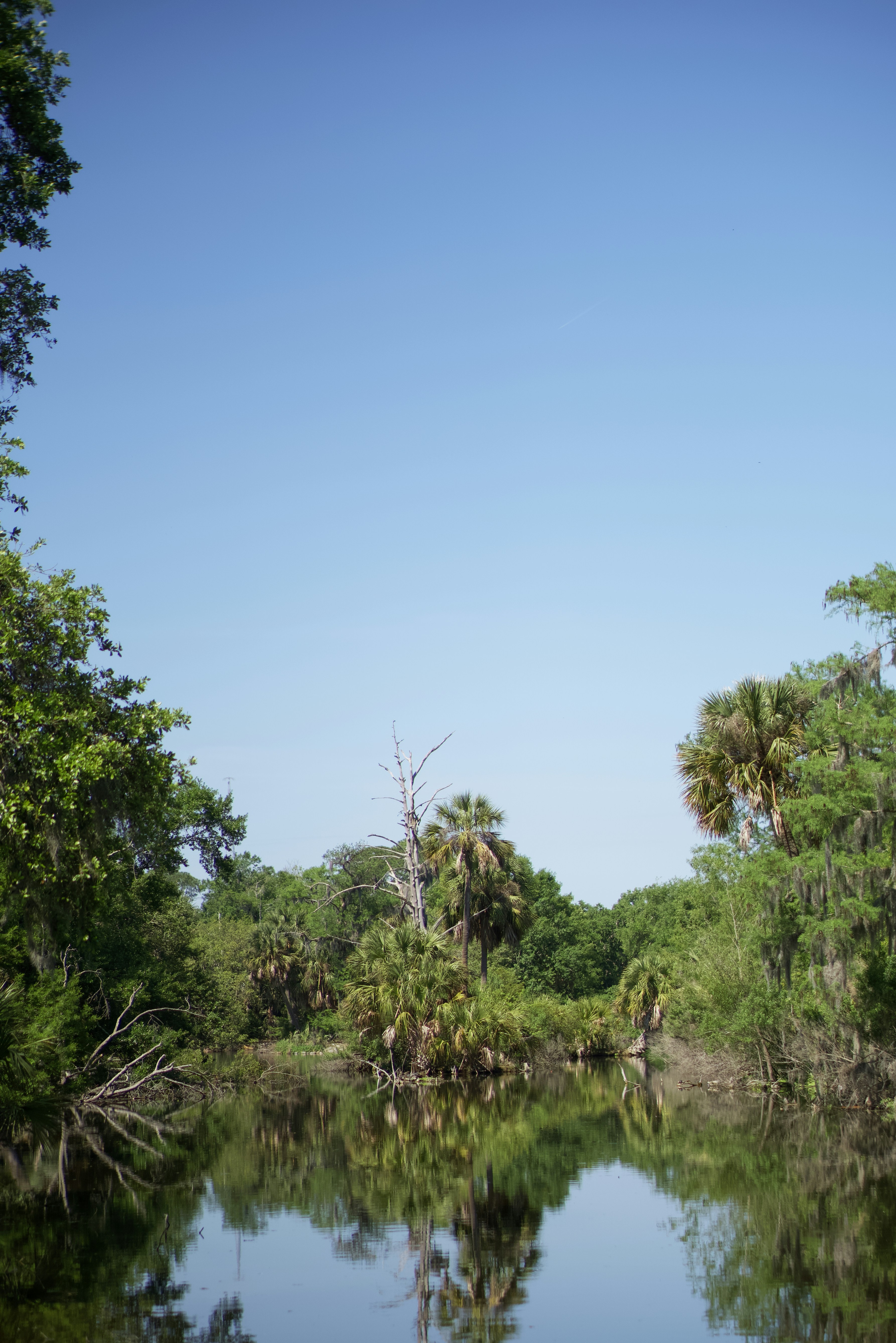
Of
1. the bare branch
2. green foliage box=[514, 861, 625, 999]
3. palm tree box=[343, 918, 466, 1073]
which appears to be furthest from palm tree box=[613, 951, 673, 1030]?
the bare branch

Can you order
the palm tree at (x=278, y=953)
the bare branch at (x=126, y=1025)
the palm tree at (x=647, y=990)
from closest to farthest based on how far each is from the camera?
1. the bare branch at (x=126, y=1025)
2. the palm tree at (x=647, y=990)
3. the palm tree at (x=278, y=953)

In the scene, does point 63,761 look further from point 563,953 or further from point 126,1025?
point 563,953

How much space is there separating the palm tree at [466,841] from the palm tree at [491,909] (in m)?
0.51

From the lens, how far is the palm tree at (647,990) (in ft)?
156

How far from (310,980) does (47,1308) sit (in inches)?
1980

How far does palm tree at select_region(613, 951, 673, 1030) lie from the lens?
4741 centimetres

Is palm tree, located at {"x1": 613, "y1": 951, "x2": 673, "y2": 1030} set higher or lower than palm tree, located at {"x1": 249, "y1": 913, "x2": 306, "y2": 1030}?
lower

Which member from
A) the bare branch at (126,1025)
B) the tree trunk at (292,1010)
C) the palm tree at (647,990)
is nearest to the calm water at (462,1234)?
the bare branch at (126,1025)

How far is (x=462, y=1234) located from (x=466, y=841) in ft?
111

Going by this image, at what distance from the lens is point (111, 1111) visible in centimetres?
2911

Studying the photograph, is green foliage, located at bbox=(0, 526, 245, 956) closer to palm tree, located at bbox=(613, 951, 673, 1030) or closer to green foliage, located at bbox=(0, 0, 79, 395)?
green foliage, located at bbox=(0, 0, 79, 395)

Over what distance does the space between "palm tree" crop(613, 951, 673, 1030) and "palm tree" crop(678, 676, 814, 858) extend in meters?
20.8

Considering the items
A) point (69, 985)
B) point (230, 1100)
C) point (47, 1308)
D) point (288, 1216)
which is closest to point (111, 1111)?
point (69, 985)

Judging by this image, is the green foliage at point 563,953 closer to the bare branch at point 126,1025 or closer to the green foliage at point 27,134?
the bare branch at point 126,1025
